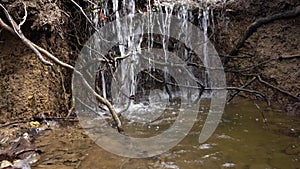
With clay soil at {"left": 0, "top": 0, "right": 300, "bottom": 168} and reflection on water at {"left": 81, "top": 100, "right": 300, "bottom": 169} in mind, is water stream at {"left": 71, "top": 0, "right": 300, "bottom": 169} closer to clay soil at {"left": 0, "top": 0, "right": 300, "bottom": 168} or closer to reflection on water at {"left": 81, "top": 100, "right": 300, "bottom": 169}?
reflection on water at {"left": 81, "top": 100, "right": 300, "bottom": 169}

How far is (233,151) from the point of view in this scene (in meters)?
2.40

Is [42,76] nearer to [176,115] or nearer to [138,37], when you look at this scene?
[176,115]

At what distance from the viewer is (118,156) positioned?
7.41 feet

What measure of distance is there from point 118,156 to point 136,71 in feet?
10.6

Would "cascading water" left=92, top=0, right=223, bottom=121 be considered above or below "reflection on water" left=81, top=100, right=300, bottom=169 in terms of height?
above

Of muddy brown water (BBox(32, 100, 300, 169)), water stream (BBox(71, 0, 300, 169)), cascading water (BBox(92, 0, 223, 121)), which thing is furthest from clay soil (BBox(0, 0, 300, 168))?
cascading water (BBox(92, 0, 223, 121))

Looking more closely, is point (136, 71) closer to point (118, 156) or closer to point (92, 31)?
point (92, 31)

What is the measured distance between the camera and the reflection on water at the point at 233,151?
Result: 2125 millimetres

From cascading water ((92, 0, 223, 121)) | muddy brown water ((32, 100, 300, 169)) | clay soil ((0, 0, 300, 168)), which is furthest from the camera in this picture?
cascading water ((92, 0, 223, 121))

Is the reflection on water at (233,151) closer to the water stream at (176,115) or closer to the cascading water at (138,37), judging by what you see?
the water stream at (176,115)

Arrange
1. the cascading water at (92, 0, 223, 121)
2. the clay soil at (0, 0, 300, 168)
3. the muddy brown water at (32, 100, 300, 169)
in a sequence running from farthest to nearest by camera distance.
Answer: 1. the cascading water at (92, 0, 223, 121)
2. the clay soil at (0, 0, 300, 168)
3. the muddy brown water at (32, 100, 300, 169)

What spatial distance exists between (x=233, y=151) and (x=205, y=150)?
10.2 inches

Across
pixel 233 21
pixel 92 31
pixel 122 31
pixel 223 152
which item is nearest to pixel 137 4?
pixel 122 31

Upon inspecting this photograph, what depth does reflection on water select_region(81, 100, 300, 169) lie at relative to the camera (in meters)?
2.12
